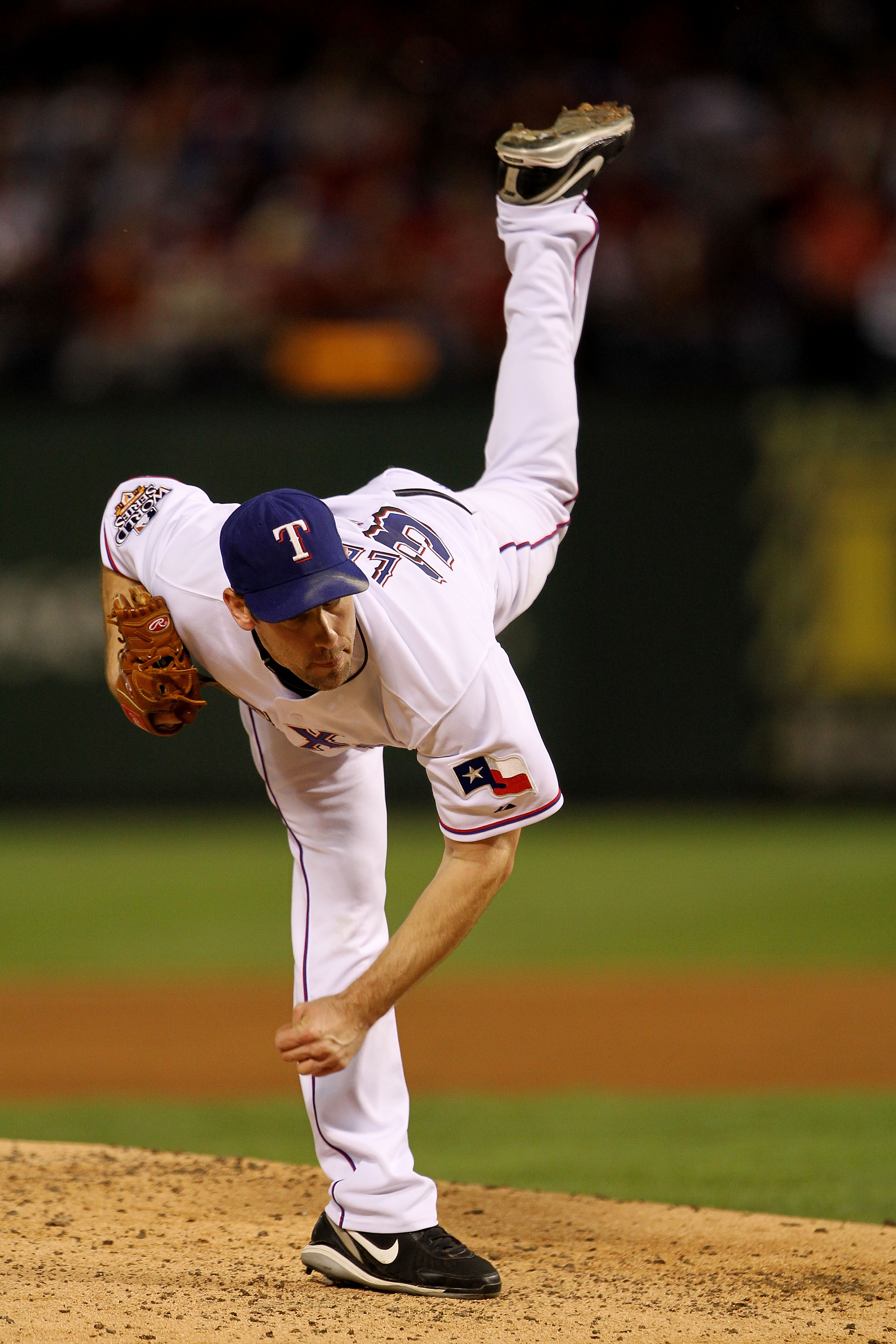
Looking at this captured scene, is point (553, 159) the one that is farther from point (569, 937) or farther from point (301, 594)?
point (569, 937)

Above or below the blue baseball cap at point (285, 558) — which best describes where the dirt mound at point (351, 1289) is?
below

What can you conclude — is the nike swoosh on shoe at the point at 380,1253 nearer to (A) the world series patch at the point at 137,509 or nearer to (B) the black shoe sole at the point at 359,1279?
(B) the black shoe sole at the point at 359,1279

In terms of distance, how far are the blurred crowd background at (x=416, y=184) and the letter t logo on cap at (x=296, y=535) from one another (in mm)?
7728

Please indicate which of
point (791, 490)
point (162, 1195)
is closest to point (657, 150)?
point (791, 490)

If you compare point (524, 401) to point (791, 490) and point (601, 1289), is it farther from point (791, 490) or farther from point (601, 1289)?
point (791, 490)

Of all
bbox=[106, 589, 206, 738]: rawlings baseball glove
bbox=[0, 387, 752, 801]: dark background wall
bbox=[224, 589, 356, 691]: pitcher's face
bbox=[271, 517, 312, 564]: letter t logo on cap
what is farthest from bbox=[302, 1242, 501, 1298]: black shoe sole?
bbox=[0, 387, 752, 801]: dark background wall

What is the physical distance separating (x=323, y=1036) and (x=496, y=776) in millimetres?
508

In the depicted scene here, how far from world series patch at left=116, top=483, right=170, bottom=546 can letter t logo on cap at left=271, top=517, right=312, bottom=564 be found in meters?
0.61

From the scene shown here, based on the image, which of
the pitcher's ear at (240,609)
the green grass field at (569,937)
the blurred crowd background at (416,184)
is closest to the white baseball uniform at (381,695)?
the pitcher's ear at (240,609)

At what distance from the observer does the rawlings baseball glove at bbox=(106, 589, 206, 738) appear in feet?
9.91

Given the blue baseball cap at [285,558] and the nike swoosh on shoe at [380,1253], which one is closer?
the blue baseball cap at [285,558]

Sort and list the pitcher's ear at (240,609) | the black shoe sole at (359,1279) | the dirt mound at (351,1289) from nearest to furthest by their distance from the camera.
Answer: the pitcher's ear at (240,609), the dirt mound at (351,1289), the black shoe sole at (359,1279)

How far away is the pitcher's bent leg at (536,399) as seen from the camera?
11.3ft

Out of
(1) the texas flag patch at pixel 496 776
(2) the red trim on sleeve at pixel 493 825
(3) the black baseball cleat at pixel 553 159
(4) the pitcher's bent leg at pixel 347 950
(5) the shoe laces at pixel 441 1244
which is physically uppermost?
(3) the black baseball cleat at pixel 553 159
